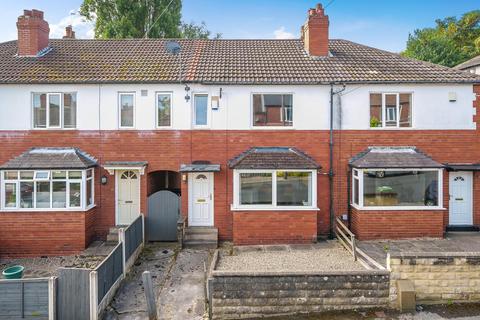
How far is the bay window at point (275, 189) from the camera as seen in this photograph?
38.0 feet

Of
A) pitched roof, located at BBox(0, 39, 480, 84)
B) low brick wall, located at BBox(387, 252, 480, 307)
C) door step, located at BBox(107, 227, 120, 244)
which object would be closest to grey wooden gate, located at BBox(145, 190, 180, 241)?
door step, located at BBox(107, 227, 120, 244)

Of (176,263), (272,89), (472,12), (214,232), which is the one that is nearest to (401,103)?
(272,89)

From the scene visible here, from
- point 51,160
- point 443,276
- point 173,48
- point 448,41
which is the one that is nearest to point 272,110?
point 173,48

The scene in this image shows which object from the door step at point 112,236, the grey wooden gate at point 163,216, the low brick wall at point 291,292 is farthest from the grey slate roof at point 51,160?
the low brick wall at point 291,292

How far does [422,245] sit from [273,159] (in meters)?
5.55

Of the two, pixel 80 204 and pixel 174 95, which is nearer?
pixel 80 204

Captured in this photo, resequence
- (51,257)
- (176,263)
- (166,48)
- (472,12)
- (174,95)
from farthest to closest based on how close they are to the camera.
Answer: (472,12) < (166,48) < (174,95) < (51,257) < (176,263)

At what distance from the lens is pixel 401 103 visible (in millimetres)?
12266

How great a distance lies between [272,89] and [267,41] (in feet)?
14.9

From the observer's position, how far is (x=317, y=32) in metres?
13.8

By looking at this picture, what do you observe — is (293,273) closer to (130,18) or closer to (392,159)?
(392,159)

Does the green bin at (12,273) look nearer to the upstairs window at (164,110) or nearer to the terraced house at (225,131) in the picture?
the terraced house at (225,131)

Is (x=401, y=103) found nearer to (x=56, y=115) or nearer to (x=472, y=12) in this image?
(x=56, y=115)

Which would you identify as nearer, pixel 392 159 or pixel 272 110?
pixel 392 159
